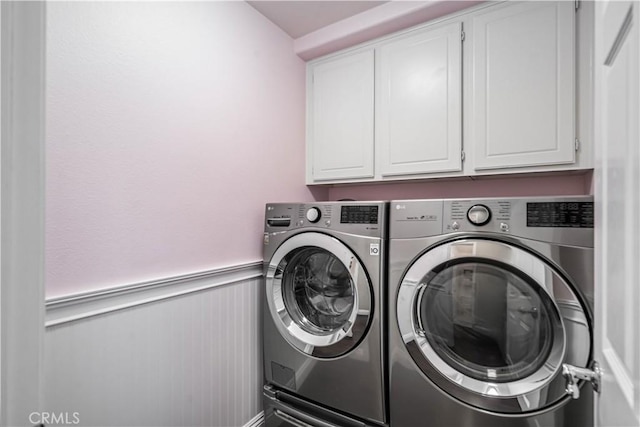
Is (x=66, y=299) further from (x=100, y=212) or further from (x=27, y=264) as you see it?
(x=27, y=264)

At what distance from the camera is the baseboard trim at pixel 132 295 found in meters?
0.92

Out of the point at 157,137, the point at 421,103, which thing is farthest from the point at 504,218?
the point at 157,137

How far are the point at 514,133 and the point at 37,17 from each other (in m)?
1.66

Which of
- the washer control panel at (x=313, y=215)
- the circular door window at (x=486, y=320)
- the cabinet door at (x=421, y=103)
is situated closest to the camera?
the circular door window at (x=486, y=320)

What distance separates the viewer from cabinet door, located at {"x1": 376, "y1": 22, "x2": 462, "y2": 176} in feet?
5.04

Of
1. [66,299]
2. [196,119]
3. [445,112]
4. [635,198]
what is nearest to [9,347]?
[66,299]

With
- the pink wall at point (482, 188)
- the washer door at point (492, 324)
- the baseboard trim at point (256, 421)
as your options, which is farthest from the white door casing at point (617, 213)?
the baseboard trim at point (256, 421)

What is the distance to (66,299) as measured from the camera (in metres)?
0.93

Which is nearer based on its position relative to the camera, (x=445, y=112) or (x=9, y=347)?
(x=9, y=347)

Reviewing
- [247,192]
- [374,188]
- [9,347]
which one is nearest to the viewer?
[9,347]

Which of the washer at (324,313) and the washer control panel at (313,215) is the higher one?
the washer control panel at (313,215)

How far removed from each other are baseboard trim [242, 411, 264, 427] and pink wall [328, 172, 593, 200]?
1.49 m

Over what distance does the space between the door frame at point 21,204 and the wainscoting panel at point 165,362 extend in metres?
0.63

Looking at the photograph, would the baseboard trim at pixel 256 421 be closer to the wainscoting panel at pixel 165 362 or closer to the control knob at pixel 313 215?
the wainscoting panel at pixel 165 362
